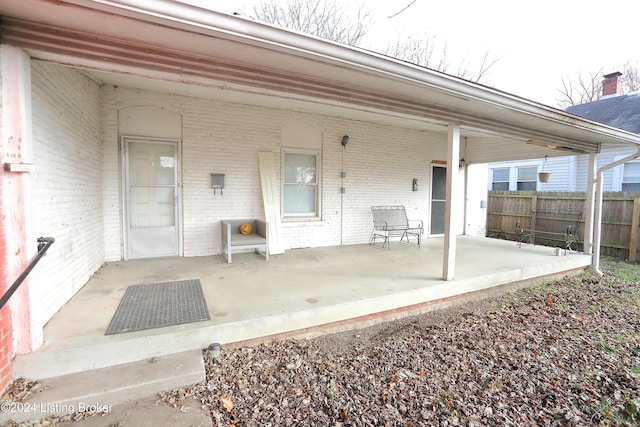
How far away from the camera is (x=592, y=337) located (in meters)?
3.49

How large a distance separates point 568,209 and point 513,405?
28.5 feet

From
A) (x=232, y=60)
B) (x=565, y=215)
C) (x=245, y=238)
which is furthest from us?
(x=565, y=215)

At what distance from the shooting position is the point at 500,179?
12672mm

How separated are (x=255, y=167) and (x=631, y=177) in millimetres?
11134

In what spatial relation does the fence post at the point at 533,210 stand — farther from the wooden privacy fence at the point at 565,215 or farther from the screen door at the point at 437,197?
the screen door at the point at 437,197

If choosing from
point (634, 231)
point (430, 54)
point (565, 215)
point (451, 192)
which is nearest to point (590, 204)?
point (634, 231)

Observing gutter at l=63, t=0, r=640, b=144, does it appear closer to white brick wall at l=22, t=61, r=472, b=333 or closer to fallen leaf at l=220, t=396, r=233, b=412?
white brick wall at l=22, t=61, r=472, b=333

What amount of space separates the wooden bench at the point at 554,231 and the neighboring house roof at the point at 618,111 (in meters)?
3.64

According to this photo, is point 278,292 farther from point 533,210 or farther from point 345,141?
point 533,210

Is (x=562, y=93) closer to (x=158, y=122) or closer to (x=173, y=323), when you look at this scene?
(x=158, y=122)

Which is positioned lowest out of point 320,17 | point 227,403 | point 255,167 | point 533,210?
point 227,403

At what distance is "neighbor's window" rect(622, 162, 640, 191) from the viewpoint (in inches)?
359

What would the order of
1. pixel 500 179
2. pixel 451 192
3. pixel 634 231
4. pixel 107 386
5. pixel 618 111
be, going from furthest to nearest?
pixel 500 179 < pixel 618 111 < pixel 634 231 < pixel 451 192 < pixel 107 386

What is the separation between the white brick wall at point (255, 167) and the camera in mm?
4852
